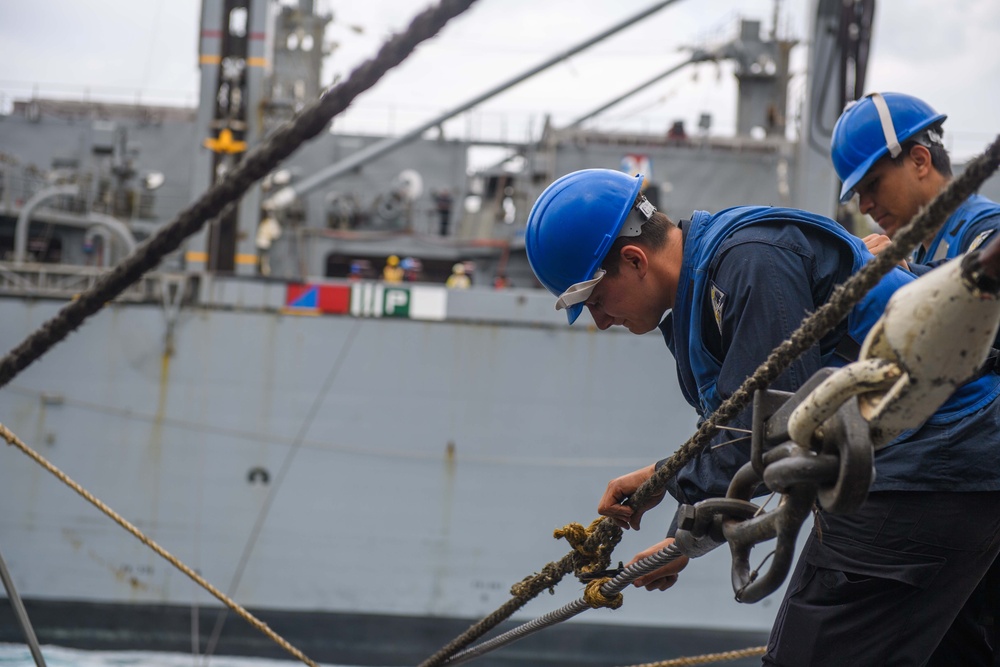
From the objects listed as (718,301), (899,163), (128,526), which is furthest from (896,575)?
(128,526)

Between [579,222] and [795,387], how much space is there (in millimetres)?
531

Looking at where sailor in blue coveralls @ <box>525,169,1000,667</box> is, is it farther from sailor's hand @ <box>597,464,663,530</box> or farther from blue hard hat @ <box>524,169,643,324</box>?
sailor's hand @ <box>597,464,663,530</box>

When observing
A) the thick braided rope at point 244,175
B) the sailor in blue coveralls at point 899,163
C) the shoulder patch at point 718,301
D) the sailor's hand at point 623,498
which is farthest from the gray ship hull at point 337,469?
the shoulder patch at point 718,301

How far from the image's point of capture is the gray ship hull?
29.4 ft

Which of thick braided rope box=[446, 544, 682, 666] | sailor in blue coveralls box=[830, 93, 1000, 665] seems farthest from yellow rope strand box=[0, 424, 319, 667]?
sailor in blue coveralls box=[830, 93, 1000, 665]

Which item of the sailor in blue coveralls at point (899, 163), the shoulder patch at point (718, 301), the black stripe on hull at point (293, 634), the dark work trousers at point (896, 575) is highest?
the sailor in blue coveralls at point (899, 163)

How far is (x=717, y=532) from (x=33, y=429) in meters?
8.94

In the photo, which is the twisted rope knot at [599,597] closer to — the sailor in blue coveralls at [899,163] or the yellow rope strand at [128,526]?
the yellow rope strand at [128,526]

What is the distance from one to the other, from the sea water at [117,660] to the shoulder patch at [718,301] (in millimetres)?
4108

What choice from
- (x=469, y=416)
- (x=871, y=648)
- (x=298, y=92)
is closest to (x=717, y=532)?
(x=871, y=648)

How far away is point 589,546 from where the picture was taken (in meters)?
2.27

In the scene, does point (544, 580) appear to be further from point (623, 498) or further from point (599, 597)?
point (623, 498)

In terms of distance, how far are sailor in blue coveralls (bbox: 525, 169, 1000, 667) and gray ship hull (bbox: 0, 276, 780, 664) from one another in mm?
7312

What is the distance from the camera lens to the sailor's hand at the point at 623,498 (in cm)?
211
